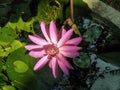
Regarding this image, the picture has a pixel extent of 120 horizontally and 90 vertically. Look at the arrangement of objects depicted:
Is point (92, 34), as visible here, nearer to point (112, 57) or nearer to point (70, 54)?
point (112, 57)

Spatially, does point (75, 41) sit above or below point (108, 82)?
above

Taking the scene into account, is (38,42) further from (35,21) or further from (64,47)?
(35,21)

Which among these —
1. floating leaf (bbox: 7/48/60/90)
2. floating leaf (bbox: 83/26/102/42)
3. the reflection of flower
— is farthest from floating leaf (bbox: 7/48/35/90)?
floating leaf (bbox: 83/26/102/42)

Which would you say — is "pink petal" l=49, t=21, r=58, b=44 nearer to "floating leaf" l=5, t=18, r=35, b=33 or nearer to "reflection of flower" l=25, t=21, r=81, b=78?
"reflection of flower" l=25, t=21, r=81, b=78

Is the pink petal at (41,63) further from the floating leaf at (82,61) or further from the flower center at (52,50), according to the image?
the floating leaf at (82,61)

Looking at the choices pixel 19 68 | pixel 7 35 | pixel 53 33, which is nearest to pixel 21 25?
pixel 7 35

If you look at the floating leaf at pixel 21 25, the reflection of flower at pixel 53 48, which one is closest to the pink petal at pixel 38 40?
the reflection of flower at pixel 53 48

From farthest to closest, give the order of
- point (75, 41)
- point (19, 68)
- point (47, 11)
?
point (47, 11)
point (19, 68)
point (75, 41)
